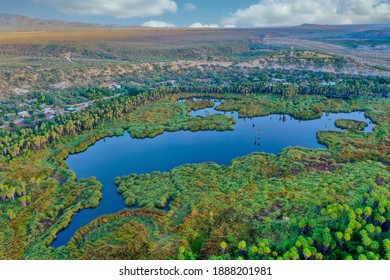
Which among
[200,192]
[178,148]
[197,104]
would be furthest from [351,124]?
[200,192]

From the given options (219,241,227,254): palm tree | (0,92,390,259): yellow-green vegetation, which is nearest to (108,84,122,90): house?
(0,92,390,259): yellow-green vegetation

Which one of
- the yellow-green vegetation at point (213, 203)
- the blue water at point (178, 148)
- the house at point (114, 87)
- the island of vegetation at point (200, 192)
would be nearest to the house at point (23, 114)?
the island of vegetation at point (200, 192)

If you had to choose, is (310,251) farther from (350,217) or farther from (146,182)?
(146,182)

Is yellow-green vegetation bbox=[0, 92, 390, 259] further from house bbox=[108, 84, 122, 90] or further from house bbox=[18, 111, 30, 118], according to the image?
house bbox=[108, 84, 122, 90]

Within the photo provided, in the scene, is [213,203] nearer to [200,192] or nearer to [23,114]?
[200,192]

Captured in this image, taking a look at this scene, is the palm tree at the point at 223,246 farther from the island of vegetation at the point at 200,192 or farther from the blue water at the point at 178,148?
the blue water at the point at 178,148

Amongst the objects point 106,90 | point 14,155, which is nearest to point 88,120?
point 14,155
